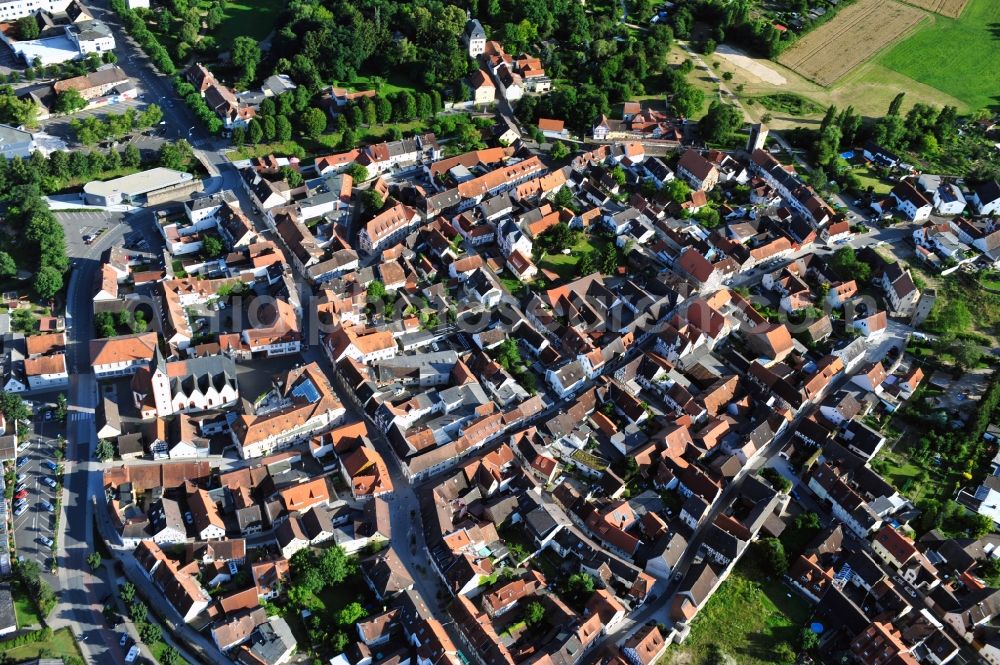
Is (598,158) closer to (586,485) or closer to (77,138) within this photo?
(586,485)

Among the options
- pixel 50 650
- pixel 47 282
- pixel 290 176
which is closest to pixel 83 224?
pixel 47 282

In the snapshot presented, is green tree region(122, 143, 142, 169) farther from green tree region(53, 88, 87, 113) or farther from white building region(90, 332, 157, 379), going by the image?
white building region(90, 332, 157, 379)

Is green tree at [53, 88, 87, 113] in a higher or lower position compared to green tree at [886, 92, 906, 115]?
lower

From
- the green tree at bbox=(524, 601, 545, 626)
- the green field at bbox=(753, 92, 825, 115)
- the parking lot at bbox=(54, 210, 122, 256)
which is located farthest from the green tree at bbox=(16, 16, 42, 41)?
the green tree at bbox=(524, 601, 545, 626)

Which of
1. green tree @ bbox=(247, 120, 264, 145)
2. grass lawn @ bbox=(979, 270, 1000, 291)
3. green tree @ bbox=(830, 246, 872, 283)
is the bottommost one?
grass lawn @ bbox=(979, 270, 1000, 291)

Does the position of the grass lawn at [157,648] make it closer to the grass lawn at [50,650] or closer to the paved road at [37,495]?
the grass lawn at [50,650]

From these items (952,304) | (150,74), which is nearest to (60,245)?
(150,74)
